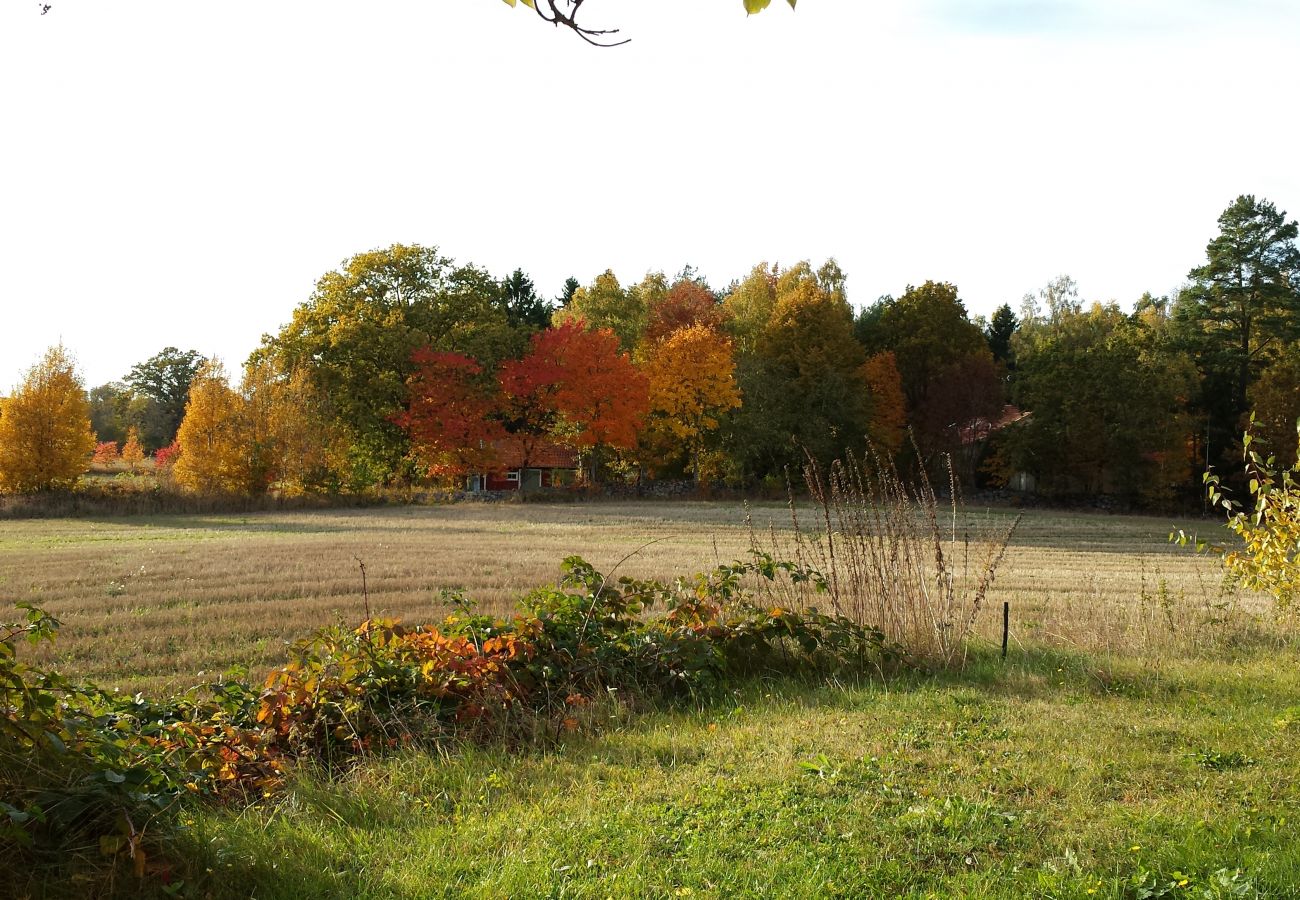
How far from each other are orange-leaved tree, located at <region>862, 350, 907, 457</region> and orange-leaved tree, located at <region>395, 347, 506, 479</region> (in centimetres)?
2014

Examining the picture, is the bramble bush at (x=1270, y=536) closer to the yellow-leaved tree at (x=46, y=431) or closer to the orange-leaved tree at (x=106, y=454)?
the yellow-leaved tree at (x=46, y=431)

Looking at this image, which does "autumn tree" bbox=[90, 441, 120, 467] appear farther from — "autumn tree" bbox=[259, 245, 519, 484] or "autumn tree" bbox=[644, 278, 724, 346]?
"autumn tree" bbox=[644, 278, 724, 346]

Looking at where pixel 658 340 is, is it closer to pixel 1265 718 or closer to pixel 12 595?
pixel 12 595

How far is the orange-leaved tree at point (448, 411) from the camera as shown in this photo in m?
45.2

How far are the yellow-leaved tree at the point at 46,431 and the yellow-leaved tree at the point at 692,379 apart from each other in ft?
84.3

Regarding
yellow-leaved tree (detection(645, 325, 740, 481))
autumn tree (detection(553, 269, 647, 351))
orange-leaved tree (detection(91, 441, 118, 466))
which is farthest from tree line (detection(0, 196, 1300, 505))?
orange-leaved tree (detection(91, 441, 118, 466))

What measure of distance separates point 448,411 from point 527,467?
6928 millimetres

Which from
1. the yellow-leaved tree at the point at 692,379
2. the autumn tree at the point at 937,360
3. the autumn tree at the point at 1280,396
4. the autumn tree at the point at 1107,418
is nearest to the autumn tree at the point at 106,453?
the yellow-leaved tree at the point at 692,379

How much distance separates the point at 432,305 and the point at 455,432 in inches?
334

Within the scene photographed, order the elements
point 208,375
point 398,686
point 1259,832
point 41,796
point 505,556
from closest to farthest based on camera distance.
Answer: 1. point 41,796
2. point 1259,832
3. point 398,686
4. point 505,556
5. point 208,375

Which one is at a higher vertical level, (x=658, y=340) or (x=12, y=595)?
(x=658, y=340)

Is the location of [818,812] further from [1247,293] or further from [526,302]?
[526,302]

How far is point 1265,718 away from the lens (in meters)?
5.91

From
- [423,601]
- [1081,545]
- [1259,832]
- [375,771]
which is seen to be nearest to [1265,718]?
[1259,832]
